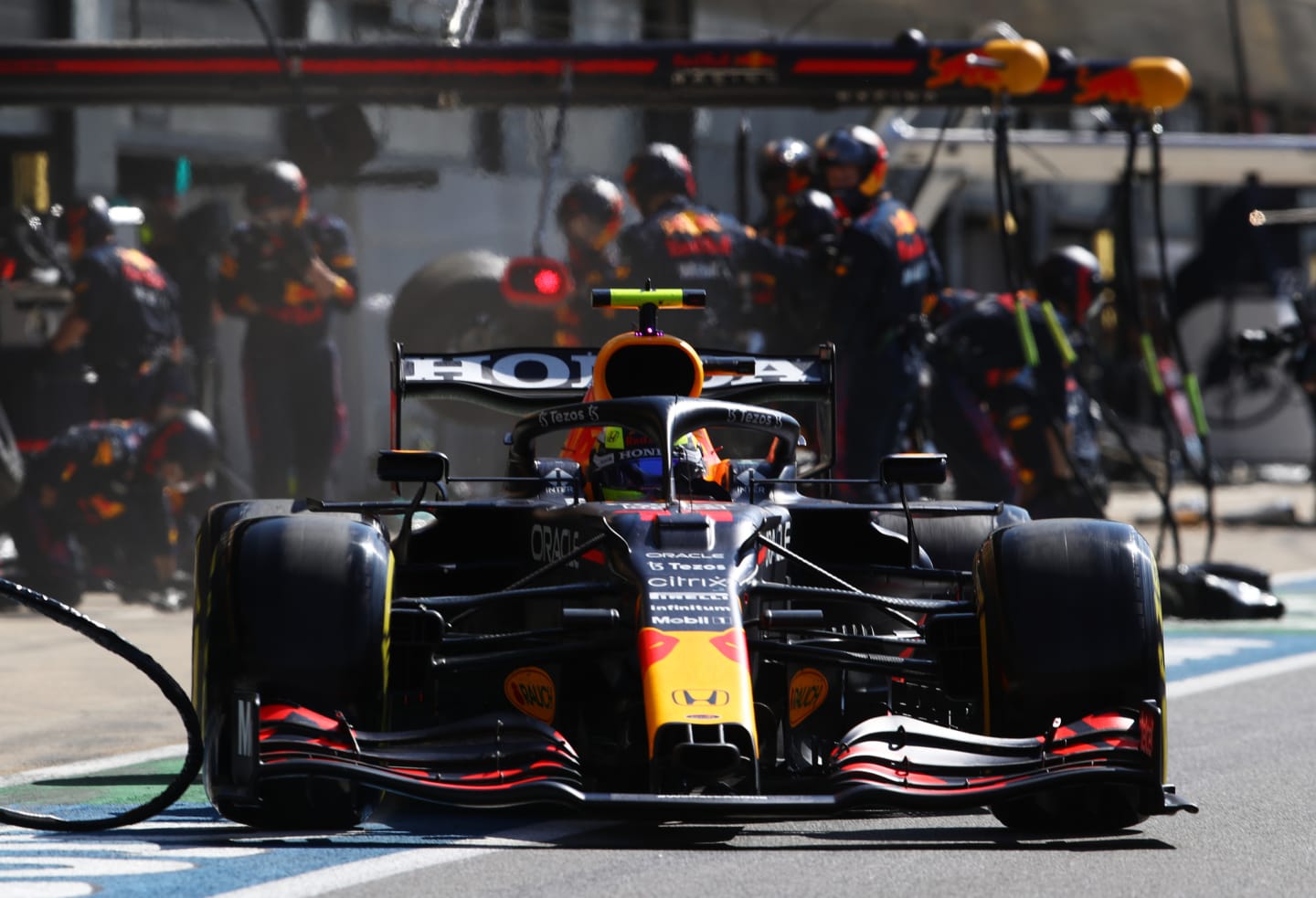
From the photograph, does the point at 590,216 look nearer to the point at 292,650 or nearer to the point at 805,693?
the point at 805,693

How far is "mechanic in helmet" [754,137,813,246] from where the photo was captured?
568 inches

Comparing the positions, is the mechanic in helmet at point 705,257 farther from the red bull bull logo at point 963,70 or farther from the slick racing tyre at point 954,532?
the slick racing tyre at point 954,532

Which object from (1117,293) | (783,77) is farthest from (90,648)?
(1117,293)

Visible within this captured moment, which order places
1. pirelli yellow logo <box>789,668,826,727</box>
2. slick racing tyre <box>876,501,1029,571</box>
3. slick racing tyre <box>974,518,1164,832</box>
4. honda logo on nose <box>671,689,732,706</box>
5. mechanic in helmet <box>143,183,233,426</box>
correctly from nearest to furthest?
1. honda logo on nose <box>671,689,732,706</box>
2. slick racing tyre <box>974,518,1164,832</box>
3. pirelli yellow logo <box>789,668,826,727</box>
4. slick racing tyre <box>876,501,1029,571</box>
5. mechanic in helmet <box>143,183,233,426</box>

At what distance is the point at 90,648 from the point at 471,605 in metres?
5.06

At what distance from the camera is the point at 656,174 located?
1363 cm

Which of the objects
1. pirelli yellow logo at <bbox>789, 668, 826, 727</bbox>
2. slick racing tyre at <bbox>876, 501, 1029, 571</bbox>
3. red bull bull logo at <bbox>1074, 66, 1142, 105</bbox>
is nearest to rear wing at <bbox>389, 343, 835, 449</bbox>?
slick racing tyre at <bbox>876, 501, 1029, 571</bbox>

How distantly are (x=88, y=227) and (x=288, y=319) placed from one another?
1267 mm

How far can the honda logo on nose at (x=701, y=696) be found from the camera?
18.7 ft

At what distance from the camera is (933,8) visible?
25047 mm

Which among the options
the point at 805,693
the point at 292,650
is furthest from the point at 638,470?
the point at 292,650

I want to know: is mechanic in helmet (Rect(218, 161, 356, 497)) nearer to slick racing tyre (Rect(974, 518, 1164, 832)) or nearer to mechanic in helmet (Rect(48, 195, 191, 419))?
mechanic in helmet (Rect(48, 195, 191, 419))

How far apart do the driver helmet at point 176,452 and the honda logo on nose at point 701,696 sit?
7.83m

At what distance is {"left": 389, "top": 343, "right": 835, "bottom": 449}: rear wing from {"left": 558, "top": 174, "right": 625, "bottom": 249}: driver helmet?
517 centimetres
